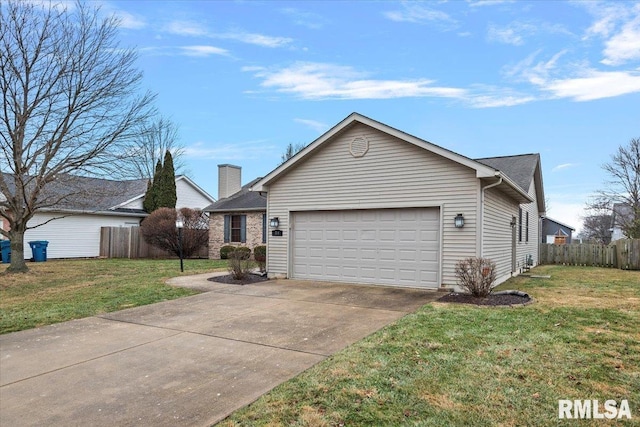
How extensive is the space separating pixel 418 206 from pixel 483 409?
7045 millimetres

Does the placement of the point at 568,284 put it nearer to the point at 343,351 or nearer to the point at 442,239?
the point at 442,239

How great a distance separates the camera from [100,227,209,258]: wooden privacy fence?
885 inches

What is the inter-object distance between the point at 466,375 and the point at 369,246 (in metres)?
6.77

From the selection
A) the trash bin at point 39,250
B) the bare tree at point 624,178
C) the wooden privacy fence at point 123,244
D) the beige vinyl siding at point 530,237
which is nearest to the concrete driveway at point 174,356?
the beige vinyl siding at point 530,237

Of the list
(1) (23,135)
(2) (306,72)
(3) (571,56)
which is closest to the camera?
(3) (571,56)

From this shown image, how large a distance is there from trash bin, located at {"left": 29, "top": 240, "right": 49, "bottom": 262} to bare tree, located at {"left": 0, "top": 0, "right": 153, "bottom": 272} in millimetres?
5845

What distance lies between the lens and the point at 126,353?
16.8ft

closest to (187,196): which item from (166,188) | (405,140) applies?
(166,188)

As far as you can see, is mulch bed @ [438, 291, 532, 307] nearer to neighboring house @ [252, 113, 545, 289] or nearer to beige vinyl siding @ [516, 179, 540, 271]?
neighboring house @ [252, 113, 545, 289]

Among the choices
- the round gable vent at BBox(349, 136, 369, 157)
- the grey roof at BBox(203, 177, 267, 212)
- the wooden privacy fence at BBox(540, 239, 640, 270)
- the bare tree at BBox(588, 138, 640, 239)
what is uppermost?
the bare tree at BBox(588, 138, 640, 239)

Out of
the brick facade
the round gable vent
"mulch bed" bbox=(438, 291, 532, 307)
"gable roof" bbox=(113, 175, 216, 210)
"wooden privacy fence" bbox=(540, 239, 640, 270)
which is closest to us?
"mulch bed" bbox=(438, 291, 532, 307)

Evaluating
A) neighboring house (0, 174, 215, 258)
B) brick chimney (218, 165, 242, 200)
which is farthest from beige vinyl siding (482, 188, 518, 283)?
brick chimney (218, 165, 242, 200)

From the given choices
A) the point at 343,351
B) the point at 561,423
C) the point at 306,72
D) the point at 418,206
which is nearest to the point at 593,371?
the point at 561,423

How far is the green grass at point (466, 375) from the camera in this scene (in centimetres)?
325
